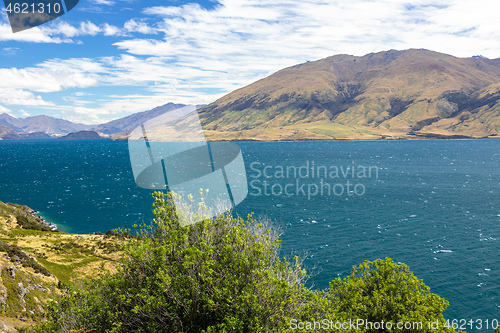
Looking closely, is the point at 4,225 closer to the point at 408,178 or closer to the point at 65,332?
the point at 65,332

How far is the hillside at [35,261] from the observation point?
3082 centimetres

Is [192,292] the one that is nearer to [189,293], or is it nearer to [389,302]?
[189,293]

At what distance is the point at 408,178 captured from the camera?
456 ft

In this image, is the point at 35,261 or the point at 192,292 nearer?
the point at 192,292

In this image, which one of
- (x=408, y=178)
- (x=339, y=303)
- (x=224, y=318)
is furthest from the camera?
(x=408, y=178)

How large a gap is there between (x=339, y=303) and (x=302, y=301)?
6046 millimetres

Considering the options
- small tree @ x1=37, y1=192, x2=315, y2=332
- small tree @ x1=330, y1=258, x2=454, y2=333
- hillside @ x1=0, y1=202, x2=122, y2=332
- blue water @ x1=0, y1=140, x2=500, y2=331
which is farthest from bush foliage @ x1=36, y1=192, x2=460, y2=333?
blue water @ x1=0, y1=140, x2=500, y2=331

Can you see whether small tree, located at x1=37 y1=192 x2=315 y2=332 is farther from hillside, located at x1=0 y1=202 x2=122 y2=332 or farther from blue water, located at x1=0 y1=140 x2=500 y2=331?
blue water, located at x1=0 y1=140 x2=500 y2=331

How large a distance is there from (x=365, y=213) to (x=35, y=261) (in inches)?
2921

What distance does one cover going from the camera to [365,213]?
8438cm

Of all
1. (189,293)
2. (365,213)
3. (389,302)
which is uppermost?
(189,293)

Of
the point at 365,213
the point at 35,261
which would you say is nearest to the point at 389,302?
the point at 35,261

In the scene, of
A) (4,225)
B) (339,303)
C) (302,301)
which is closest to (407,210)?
(339,303)

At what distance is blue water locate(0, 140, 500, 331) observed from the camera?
171 feet
